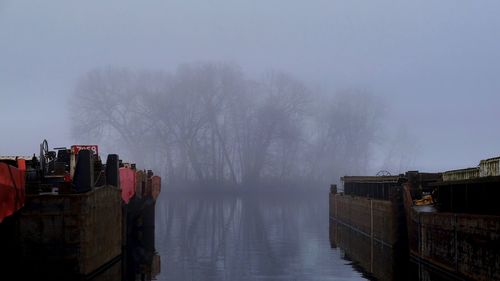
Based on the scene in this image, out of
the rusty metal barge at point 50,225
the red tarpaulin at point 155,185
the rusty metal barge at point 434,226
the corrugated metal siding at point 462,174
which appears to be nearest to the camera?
the rusty metal barge at point 434,226

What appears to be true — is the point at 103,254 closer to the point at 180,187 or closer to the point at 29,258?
the point at 29,258

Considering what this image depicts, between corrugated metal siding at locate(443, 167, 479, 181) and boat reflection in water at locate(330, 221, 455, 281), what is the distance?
4591 millimetres

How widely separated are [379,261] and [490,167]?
11.0 meters

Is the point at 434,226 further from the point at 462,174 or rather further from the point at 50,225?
the point at 50,225

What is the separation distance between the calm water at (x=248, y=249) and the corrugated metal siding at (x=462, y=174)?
21.9 ft

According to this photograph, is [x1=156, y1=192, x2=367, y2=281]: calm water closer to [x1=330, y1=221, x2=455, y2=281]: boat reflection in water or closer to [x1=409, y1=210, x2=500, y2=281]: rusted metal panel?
[x1=330, y1=221, x2=455, y2=281]: boat reflection in water

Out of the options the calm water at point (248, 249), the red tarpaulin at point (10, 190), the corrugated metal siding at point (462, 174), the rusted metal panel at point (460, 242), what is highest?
the corrugated metal siding at point (462, 174)

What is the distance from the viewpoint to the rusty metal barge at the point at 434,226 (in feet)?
80.9

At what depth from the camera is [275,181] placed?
142 m

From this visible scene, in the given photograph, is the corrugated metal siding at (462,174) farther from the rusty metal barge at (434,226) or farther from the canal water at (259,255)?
the canal water at (259,255)

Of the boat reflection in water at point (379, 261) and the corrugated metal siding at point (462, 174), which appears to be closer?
the corrugated metal siding at point (462, 174)

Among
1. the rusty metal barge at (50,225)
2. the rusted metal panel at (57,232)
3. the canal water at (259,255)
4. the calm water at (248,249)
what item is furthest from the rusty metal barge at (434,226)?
the rusted metal panel at (57,232)

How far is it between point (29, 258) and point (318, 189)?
125 m

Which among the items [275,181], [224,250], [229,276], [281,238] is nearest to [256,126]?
[275,181]
